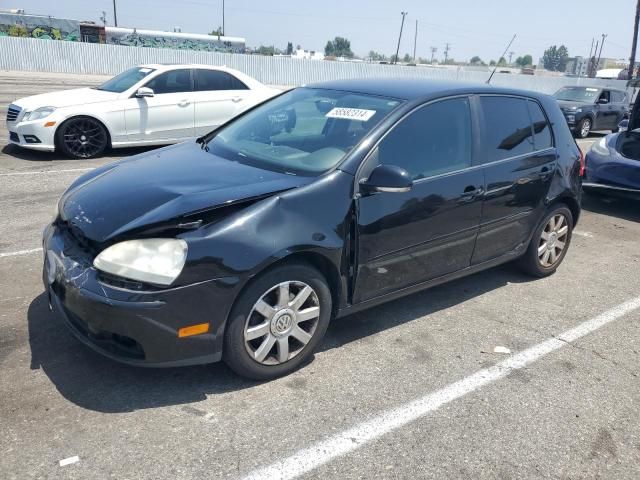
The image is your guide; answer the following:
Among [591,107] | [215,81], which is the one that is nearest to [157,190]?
[215,81]

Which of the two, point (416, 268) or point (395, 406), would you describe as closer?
point (395, 406)

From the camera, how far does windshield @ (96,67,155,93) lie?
933cm

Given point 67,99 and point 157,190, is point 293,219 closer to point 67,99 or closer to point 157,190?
point 157,190

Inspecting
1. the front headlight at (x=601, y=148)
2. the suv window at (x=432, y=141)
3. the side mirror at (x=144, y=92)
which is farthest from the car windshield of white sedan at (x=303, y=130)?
the front headlight at (x=601, y=148)

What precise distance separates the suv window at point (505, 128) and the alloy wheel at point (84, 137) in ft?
22.2

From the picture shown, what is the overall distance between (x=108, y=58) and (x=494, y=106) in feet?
91.6

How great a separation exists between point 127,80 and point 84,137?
132 centimetres

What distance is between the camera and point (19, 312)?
3783mm

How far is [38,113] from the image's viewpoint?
8.61 m

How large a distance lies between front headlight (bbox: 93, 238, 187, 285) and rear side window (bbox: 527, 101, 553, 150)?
10.5 feet

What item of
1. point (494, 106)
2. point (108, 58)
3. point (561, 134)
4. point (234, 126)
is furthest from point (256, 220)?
point (108, 58)

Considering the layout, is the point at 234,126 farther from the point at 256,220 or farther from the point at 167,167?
the point at 256,220

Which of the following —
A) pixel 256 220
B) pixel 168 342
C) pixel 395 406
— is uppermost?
pixel 256 220

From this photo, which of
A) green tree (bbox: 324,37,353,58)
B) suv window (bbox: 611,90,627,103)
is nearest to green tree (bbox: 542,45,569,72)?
green tree (bbox: 324,37,353,58)
